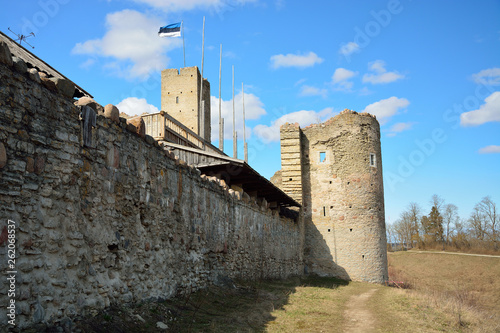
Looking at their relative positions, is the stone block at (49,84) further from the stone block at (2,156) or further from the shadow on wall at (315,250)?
the shadow on wall at (315,250)

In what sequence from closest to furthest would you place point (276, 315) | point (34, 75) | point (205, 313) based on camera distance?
point (34, 75)
point (205, 313)
point (276, 315)

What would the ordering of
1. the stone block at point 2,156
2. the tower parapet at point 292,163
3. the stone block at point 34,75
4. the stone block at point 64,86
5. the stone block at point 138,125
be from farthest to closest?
the tower parapet at point 292,163 < the stone block at point 138,125 < the stone block at point 64,86 < the stone block at point 34,75 < the stone block at point 2,156

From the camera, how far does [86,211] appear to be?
5.29 m

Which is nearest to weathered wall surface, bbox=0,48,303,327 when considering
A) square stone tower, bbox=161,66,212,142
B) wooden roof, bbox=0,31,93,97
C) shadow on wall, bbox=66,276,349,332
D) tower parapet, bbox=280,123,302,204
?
shadow on wall, bbox=66,276,349,332

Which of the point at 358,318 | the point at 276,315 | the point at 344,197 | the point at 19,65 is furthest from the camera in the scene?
the point at 344,197

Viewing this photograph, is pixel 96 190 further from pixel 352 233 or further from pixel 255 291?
pixel 352 233

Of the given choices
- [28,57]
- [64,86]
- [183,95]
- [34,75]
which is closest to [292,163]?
[183,95]

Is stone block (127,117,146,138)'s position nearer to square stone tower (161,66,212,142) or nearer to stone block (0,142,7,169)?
stone block (0,142,7,169)

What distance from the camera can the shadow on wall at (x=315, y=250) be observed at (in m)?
22.0

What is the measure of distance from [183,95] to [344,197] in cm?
1942

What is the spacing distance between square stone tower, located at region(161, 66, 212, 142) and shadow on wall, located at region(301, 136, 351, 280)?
1471 cm

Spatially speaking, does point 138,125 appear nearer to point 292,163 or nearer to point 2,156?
point 2,156

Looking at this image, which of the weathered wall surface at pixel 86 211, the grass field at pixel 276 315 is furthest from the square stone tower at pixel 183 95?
the weathered wall surface at pixel 86 211

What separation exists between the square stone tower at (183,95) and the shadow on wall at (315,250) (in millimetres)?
14710
